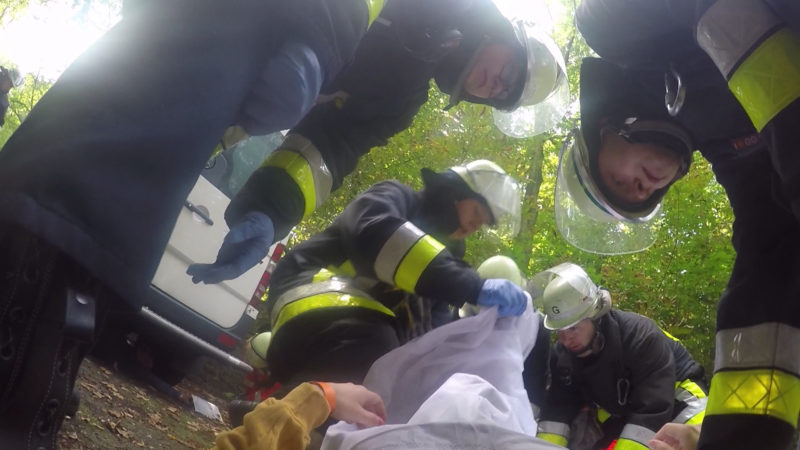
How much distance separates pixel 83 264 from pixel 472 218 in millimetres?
2309

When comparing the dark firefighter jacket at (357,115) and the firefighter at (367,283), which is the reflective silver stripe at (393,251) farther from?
the dark firefighter jacket at (357,115)

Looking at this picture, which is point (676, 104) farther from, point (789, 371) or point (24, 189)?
point (24, 189)

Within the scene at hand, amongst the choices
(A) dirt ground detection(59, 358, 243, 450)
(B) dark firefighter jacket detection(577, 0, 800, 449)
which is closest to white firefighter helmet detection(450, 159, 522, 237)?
(B) dark firefighter jacket detection(577, 0, 800, 449)

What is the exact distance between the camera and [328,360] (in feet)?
7.19

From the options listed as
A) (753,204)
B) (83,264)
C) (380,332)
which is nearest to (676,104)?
(753,204)

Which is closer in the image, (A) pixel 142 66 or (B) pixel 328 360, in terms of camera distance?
(A) pixel 142 66

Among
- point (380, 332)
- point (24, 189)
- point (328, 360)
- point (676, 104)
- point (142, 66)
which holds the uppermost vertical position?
point (676, 104)

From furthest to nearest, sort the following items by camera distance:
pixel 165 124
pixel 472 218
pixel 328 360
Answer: pixel 472 218 → pixel 328 360 → pixel 165 124

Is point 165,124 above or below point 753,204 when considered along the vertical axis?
below

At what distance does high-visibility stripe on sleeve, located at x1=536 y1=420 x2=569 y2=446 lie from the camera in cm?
445

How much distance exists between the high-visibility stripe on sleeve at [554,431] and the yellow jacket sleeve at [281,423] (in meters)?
3.12

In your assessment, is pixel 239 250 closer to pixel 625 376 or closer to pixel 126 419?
pixel 126 419

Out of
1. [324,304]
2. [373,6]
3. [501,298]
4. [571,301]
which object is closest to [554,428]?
[571,301]

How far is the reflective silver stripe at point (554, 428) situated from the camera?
177 inches
